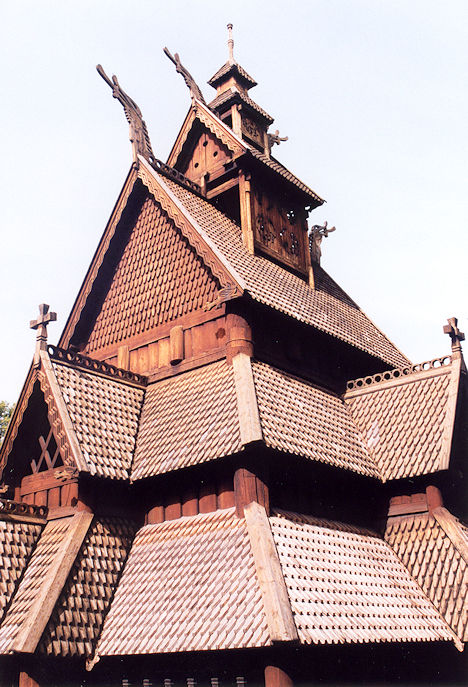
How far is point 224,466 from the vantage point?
11227 millimetres

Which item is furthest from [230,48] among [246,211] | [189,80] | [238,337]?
[238,337]

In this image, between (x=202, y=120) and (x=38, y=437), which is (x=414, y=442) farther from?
(x=202, y=120)

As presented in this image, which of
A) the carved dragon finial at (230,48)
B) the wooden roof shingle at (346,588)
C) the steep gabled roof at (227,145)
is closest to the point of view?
the wooden roof shingle at (346,588)

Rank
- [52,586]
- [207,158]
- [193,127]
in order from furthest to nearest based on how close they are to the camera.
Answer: [193,127], [207,158], [52,586]

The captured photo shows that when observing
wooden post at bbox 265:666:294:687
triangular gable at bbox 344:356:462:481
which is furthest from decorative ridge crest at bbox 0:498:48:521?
triangular gable at bbox 344:356:462:481

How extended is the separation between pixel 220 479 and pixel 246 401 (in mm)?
1301

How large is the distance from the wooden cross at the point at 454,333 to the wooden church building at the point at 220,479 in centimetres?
4

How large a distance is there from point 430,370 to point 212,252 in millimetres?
5294

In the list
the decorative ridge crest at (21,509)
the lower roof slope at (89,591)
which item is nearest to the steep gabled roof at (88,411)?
the lower roof slope at (89,591)

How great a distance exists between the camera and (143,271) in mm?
15320

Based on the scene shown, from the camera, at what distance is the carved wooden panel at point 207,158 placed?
1811cm

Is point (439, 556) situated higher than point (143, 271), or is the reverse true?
point (143, 271)

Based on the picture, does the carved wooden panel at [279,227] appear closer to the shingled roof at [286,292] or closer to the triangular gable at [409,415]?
the shingled roof at [286,292]

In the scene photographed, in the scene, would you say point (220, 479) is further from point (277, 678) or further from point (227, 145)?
point (227, 145)
